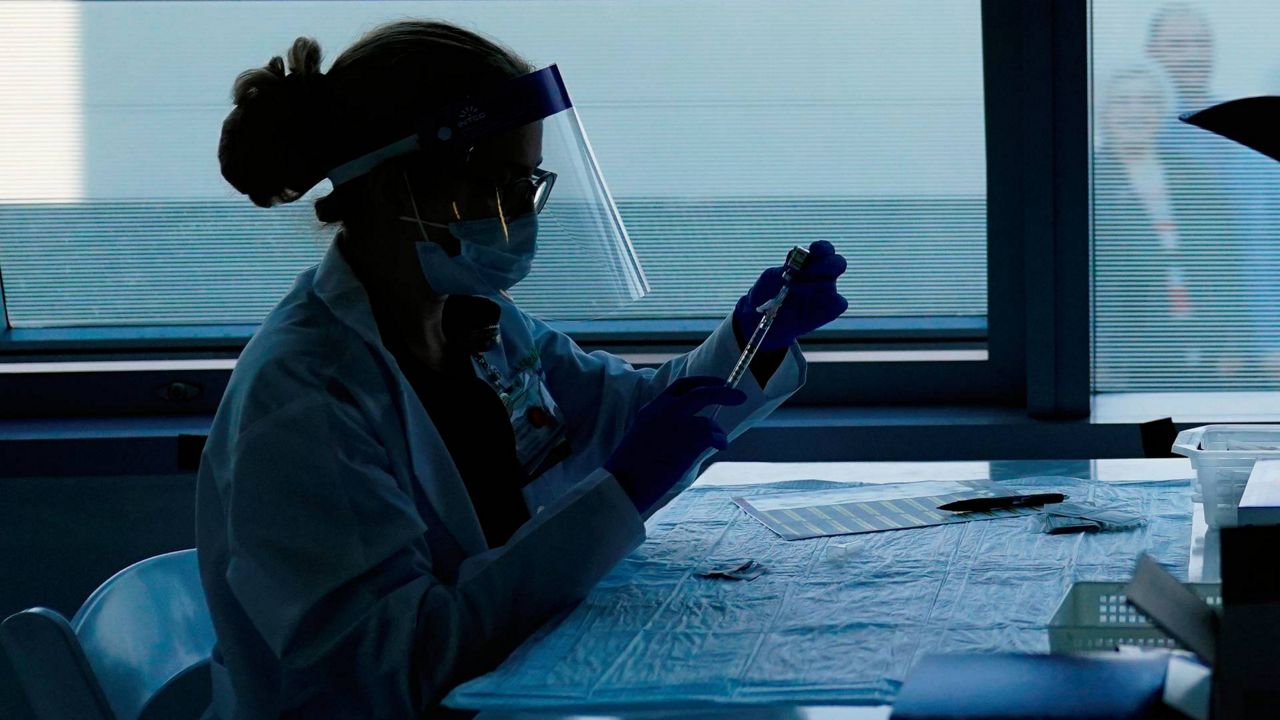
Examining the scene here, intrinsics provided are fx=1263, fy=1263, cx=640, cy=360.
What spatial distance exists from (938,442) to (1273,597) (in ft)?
4.58

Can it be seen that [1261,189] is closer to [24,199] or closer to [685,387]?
[685,387]

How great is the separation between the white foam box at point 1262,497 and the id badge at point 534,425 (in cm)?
73

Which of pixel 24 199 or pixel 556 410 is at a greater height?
pixel 24 199

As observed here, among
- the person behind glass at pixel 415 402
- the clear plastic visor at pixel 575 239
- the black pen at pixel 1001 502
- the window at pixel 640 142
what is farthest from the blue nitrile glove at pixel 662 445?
the window at pixel 640 142

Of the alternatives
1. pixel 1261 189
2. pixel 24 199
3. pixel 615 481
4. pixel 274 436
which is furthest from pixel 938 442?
pixel 24 199

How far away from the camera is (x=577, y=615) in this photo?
108 cm

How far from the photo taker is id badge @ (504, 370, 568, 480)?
143 cm

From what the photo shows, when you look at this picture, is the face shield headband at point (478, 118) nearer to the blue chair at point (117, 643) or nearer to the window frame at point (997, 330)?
the blue chair at point (117, 643)

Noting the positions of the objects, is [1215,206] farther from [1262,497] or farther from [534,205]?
[534,205]

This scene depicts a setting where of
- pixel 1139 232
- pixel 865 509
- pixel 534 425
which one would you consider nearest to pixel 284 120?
pixel 534 425

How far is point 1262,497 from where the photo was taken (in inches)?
41.5

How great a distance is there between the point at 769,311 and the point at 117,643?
0.80 meters

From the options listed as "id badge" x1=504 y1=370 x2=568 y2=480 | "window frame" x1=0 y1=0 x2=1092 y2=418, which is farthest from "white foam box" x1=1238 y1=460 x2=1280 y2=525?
"window frame" x1=0 y1=0 x2=1092 y2=418

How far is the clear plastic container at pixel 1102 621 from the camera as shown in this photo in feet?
2.76
